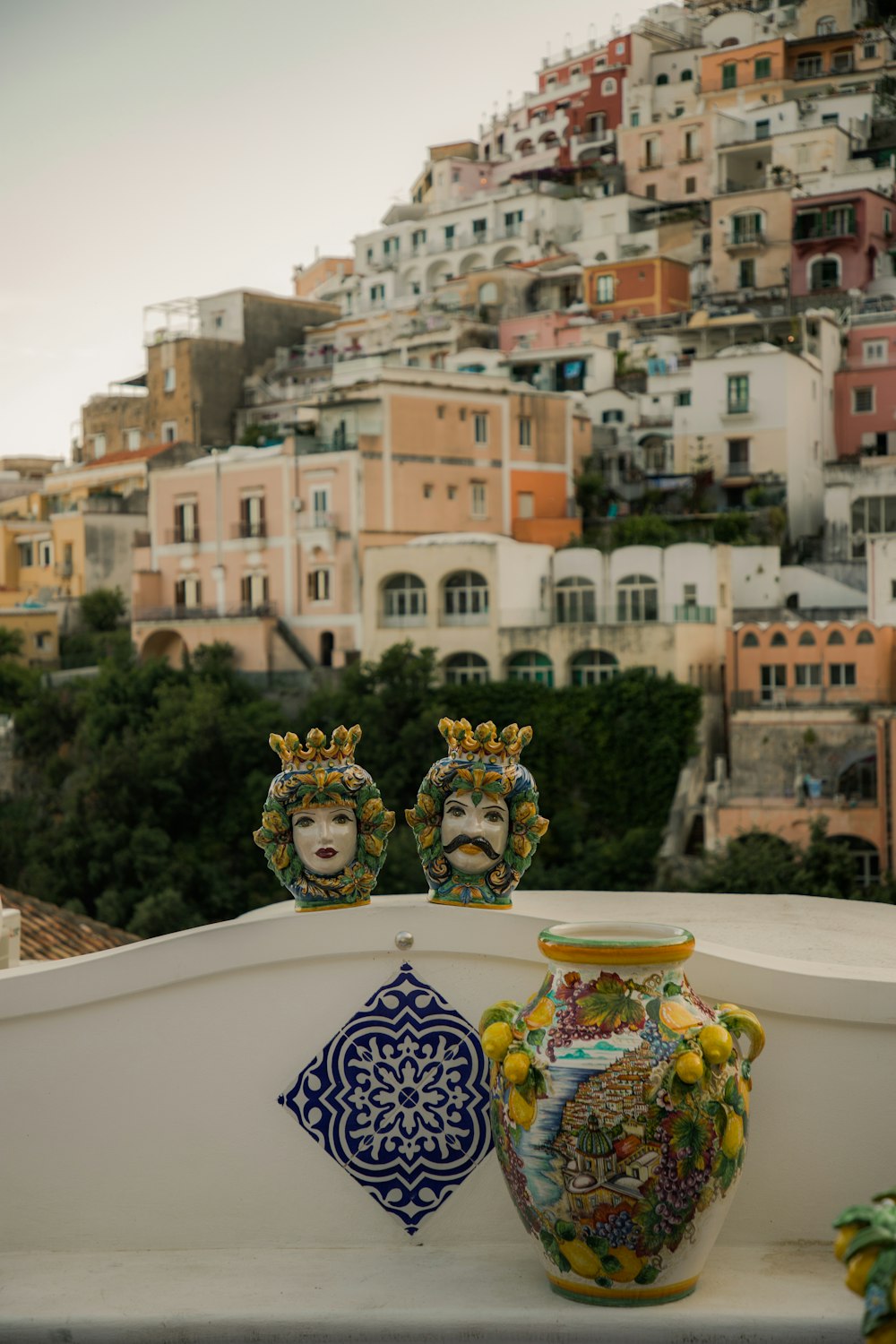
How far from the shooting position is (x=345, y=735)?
468cm

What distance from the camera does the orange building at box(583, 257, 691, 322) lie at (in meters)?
37.5

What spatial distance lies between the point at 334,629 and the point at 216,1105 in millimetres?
23123

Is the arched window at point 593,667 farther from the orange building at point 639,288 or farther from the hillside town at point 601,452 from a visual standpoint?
the orange building at point 639,288

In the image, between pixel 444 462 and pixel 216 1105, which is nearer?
pixel 216 1105

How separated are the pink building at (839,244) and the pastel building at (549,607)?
11614mm

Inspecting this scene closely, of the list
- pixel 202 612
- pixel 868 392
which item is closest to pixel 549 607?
pixel 202 612

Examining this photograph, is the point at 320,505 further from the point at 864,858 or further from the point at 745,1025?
the point at 745,1025

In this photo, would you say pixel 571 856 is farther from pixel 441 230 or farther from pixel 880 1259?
pixel 441 230

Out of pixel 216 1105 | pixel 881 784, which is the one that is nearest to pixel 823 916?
pixel 216 1105

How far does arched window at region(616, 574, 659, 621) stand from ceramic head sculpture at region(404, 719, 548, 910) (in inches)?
789

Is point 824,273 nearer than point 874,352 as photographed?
No

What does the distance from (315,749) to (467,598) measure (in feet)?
68.2

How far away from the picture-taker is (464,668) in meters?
25.5

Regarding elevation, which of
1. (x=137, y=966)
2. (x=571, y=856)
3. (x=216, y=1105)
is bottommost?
(x=571, y=856)
